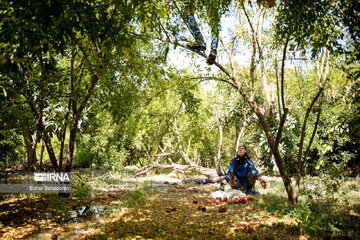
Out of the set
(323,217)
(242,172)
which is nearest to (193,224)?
(323,217)

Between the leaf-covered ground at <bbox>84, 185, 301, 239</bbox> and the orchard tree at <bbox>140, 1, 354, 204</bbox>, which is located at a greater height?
the orchard tree at <bbox>140, 1, 354, 204</bbox>

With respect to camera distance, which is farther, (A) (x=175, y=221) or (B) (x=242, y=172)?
(B) (x=242, y=172)

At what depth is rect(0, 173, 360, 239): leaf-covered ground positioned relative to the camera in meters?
3.22

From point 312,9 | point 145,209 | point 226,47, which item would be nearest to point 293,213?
point 145,209

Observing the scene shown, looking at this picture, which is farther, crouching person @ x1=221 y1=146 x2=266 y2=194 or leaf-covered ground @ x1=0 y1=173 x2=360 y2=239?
crouching person @ x1=221 y1=146 x2=266 y2=194

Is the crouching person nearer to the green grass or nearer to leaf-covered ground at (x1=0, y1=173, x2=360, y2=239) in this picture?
leaf-covered ground at (x1=0, y1=173, x2=360, y2=239)

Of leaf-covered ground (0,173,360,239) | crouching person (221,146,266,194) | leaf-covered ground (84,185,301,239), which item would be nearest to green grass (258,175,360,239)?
leaf-covered ground (0,173,360,239)

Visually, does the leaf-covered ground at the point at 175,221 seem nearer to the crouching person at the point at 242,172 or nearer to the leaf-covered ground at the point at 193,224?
the leaf-covered ground at the point at 193,224

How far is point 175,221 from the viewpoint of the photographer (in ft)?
13.5

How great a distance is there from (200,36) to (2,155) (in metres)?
9.66

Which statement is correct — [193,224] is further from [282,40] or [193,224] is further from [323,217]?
[282,40]

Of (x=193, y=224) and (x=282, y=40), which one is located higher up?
(x=282, y=40)

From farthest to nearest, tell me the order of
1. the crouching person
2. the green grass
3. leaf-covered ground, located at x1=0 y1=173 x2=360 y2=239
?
the crouching person < leaf-covered ground, located at x1=0 y1=173 x2=360 y2=239 < the green grass

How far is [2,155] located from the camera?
930 cm
